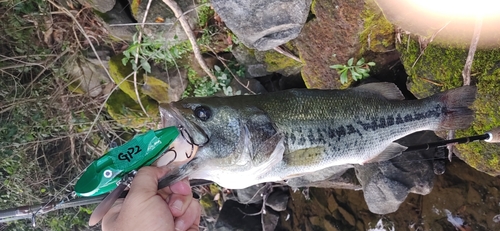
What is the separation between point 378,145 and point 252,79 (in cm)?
192

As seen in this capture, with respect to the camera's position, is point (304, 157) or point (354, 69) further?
point (354, 69)

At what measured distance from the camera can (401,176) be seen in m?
3.89

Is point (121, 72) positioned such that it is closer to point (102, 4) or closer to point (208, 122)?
point (102, 4)

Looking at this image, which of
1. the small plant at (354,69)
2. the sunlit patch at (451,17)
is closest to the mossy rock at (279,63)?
the small plant at (354,69)

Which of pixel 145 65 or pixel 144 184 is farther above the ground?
pixel 144 184

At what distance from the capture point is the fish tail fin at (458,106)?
8.64 feet

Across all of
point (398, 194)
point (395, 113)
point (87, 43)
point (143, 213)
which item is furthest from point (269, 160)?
point (87, 43)

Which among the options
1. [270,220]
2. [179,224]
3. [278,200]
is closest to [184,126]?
[179,224]

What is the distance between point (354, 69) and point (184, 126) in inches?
75.9

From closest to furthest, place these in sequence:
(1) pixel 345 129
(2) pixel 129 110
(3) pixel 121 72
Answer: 1. (1) pixel 345 129
2. (3) pixel 121 72
3. (2) pixel 129 110

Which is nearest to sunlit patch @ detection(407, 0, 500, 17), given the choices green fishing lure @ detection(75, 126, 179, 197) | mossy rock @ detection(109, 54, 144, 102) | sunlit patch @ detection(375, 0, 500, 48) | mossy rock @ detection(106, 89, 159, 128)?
sunlit patch @ detection(375, 0, 500, 48)

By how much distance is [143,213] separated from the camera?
1847 mm

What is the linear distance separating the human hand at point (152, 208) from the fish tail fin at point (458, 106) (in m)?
1.78

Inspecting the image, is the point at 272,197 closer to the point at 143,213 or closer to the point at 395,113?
the point at 395,113
